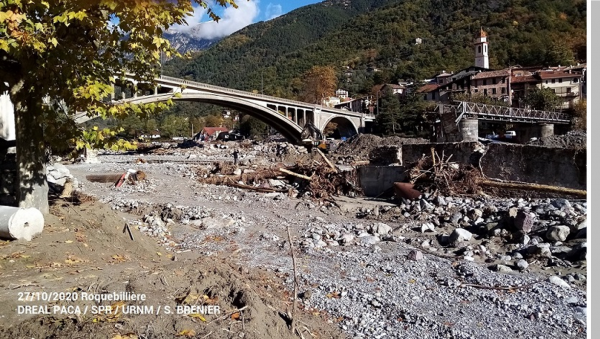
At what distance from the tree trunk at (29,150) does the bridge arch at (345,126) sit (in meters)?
58.0

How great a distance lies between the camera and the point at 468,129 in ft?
88.5

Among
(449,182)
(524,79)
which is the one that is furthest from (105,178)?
(524,79)

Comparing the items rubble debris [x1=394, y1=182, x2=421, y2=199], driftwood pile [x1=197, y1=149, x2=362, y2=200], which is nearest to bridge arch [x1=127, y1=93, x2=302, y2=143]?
driftwood pile [x1=197, y1=149, x2=362, y2=200]

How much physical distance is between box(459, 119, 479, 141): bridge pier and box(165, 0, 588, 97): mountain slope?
49720 millimetres

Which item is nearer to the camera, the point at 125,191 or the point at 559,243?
the point at 559,243

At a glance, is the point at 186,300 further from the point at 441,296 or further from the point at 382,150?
the point at 382,150

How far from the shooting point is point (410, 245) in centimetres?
899

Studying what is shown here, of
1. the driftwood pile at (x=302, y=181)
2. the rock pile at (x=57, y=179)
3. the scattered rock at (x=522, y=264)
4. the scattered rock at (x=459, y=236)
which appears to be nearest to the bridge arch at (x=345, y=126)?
the driftwood pile at (x=302, y=181)

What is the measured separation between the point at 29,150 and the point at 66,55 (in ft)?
5.77

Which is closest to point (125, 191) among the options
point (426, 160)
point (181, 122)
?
point (426, 160)

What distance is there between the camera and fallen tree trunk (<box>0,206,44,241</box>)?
5547 mm

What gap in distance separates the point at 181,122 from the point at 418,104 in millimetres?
45037

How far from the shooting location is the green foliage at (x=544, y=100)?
155ft

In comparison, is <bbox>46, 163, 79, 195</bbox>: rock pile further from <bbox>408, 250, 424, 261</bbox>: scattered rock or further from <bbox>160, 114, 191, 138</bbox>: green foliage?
<bbox>160, 114, 191, 138</bbox>: green foliage
